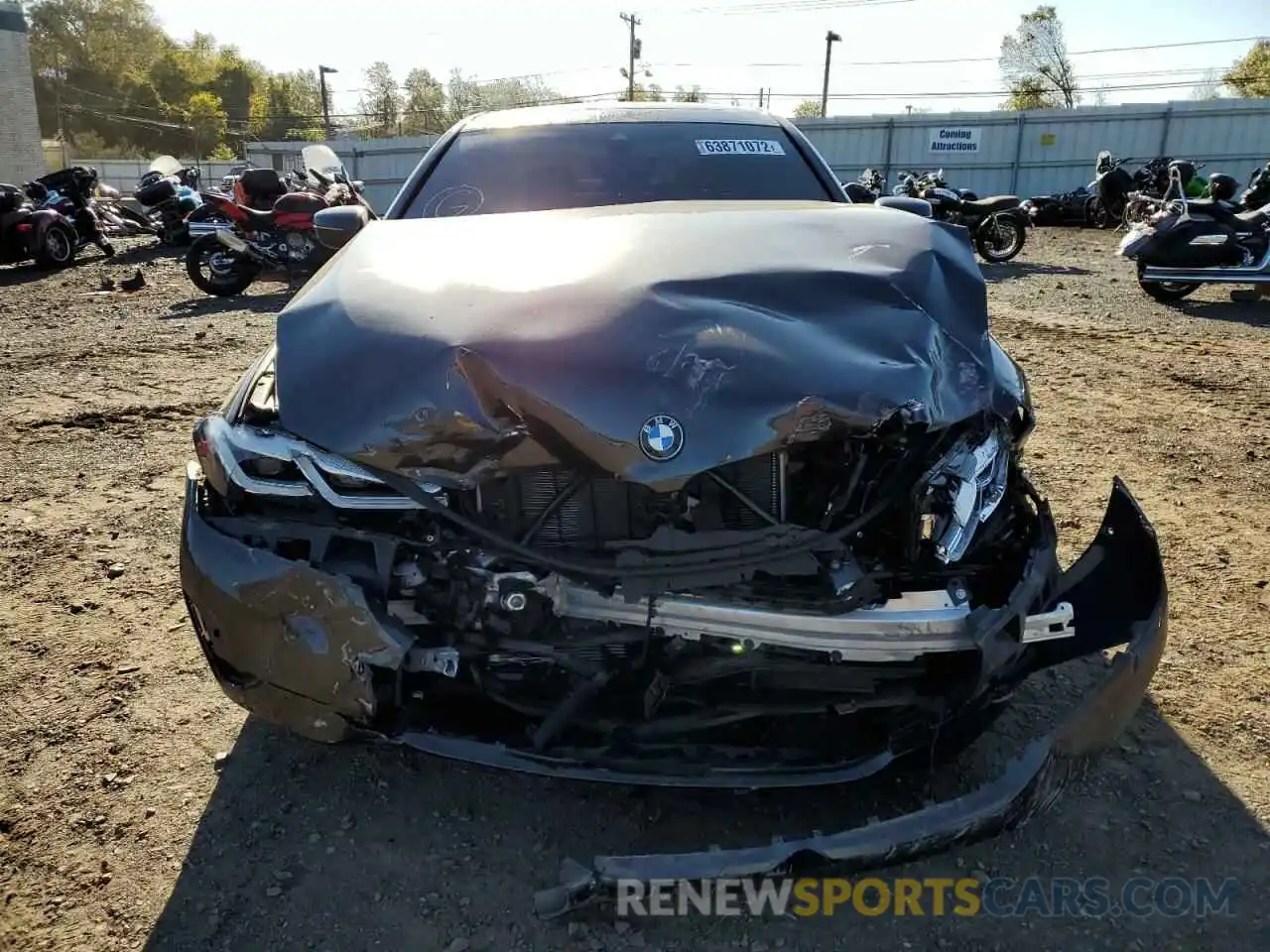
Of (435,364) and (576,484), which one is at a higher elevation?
(435,364)

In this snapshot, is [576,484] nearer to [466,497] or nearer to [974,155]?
[466,497]

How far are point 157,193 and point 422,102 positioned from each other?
168 feet

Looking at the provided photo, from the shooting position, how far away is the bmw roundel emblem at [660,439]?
184cm

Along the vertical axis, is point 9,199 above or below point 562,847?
above

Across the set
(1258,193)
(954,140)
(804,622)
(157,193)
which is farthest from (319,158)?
(954,140)

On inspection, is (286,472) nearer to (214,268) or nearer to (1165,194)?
(214,268)

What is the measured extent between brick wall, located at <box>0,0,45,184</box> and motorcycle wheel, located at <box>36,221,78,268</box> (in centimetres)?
2083

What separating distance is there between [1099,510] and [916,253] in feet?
7.15

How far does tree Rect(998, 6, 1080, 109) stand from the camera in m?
48.7

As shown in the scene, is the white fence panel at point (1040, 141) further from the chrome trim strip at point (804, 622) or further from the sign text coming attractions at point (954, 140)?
the chrome trim strip at point (804, 622)

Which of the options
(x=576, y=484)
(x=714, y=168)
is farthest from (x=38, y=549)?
(x=714, y=168)

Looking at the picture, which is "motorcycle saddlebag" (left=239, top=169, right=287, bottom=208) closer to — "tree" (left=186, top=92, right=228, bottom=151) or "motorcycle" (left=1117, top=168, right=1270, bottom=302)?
"motorcycle" (left=1117, top=168, right=1270, bottom=302)

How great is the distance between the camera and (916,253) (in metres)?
2.45

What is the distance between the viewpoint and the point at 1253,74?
46031mm
